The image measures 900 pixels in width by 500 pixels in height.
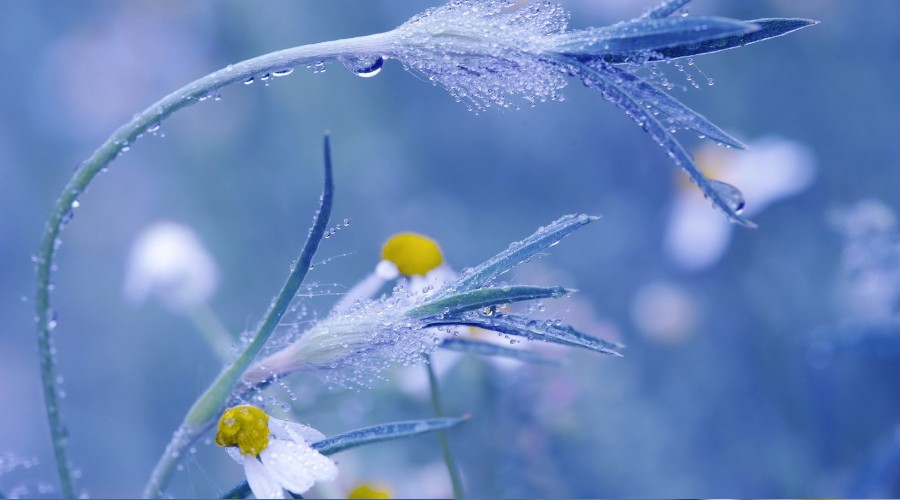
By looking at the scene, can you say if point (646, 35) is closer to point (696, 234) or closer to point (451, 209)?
point (696, 234)

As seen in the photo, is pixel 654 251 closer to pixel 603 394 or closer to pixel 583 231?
pixel 583 231

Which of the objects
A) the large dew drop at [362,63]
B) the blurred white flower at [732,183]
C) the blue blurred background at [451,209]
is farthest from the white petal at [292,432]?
the blurred white flower at [732,183]

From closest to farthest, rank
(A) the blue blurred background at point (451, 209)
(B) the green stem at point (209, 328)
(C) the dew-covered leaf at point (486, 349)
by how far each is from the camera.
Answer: (C) the dew-covered leaf at point (486, 349)
(B) the green stem at point (209, 328)
(A) the blue blurred background at point (451, 209)

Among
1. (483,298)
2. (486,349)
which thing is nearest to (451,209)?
(486,349)

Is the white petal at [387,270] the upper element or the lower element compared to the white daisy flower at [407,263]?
lower

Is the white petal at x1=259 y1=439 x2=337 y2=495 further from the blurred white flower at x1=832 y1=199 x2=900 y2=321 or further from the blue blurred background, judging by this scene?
the blue blurred background

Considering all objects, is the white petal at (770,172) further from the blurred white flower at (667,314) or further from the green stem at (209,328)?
the green stem at (209,328)

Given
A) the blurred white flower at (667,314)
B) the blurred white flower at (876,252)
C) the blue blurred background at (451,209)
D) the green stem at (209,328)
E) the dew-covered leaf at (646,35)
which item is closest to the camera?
the dew-covered leaf at (646,35)
